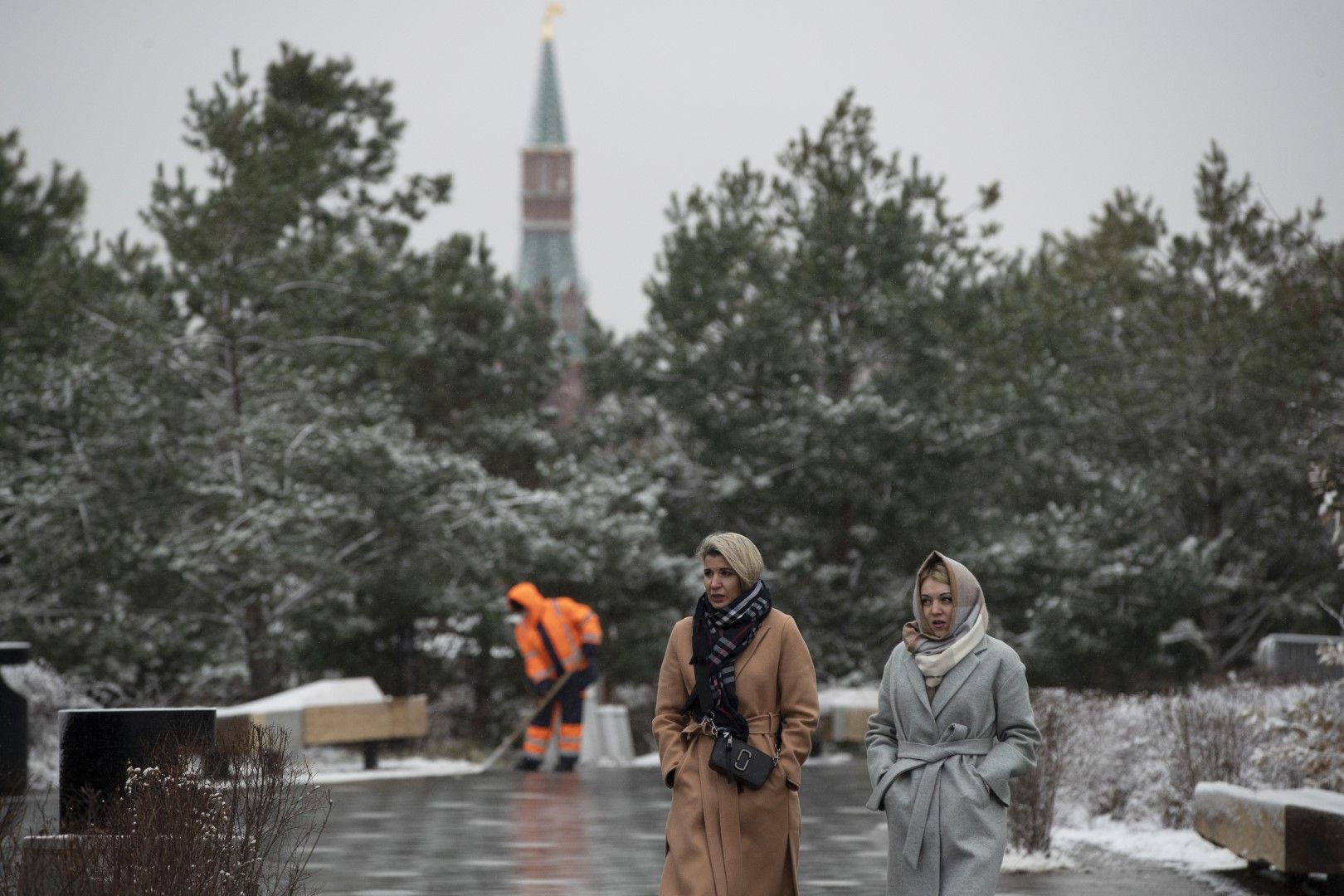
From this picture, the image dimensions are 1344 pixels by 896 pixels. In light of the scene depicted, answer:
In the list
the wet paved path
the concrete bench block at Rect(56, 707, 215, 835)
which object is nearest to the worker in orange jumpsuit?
the wet paved path

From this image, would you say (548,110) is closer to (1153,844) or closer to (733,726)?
(1153,844)

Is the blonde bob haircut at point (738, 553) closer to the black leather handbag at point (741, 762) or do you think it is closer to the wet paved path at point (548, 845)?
the black leather handbag at point (741, 762)

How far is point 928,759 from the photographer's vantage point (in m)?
6.79

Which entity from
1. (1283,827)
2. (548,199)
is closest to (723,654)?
(1283,827)

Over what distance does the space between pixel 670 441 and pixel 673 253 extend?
3442mm

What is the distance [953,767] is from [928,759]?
10cm

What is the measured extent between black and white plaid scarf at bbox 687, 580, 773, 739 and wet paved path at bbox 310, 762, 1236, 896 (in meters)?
3.56

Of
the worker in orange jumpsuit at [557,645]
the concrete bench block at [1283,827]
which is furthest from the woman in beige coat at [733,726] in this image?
the worker in orange jumpsuit at [557,645]

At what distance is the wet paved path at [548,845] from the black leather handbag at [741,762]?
3567mm

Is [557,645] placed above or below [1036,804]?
above

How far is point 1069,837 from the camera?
13.9 m

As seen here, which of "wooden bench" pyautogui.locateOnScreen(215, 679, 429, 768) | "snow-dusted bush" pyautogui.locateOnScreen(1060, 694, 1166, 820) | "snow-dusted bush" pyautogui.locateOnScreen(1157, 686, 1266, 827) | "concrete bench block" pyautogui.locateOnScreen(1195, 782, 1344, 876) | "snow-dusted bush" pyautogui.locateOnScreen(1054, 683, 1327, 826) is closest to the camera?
"concrete bench block" pyautogui.locateOnScreen(1195, 782, 1344, 876)

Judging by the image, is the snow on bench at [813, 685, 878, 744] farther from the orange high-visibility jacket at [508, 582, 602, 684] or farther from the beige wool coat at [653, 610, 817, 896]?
the beige wool coat at [653, 610, 817, 896]

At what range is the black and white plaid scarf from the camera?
7082 millimetres
